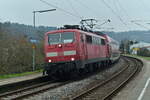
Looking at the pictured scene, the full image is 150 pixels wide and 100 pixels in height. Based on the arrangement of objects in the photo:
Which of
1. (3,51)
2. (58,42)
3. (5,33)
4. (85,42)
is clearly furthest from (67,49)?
(5,33)

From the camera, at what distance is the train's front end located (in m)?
17.8

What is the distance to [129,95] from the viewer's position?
1253 centimetres

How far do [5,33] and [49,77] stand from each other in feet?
29.0

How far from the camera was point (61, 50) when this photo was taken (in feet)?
59.4

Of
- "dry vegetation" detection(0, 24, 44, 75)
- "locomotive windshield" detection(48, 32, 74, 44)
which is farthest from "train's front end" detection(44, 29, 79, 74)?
"dry vegetation" detection(0, 24, 44, 75)

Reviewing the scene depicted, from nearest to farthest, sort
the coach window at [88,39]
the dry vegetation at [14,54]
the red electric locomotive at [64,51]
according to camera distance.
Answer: the red electric locomotive at [64,51], the coach window at [88,39], the dry vegetation at [14,54]

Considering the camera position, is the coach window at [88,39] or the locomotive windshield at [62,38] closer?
the locomotive windshield at [62,38]

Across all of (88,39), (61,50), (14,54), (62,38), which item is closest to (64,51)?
(61,50)

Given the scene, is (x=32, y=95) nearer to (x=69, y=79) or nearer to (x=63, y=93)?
(x=63, y=93)

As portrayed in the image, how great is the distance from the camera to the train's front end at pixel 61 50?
1783 cm

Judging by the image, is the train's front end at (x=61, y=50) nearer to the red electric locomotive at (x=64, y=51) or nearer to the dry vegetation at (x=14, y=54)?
the red electric locomotive at (x=64, y=51)

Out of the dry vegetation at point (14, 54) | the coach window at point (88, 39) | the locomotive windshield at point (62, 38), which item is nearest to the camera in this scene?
the locomotive windshield at point (62, 38)

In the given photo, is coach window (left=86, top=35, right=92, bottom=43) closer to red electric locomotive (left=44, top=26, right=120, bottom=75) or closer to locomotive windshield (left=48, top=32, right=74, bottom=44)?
red electric locomotive (left=44, top=26, right=120, bottom=75)

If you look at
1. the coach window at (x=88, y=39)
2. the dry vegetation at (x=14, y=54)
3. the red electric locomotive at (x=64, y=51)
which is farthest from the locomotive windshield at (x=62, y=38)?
the dry vegetation at (x=14, y=54)
